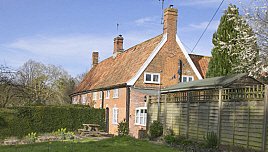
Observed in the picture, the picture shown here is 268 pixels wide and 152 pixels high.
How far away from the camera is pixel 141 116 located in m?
26.2

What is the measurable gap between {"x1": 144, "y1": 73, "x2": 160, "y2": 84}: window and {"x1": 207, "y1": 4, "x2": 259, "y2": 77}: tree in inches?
212

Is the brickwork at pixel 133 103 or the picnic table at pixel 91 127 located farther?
the brickwork at pixel 133 103

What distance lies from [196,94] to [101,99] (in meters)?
19.6

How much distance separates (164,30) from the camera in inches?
1183

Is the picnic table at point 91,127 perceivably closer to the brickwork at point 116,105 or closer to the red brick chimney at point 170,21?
the brickwork at point 116,105

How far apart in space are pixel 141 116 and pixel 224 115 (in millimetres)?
12588

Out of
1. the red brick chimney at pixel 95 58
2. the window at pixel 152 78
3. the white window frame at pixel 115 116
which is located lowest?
the white window frame at pixel 115 116

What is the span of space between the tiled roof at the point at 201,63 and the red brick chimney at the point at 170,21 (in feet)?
16.6

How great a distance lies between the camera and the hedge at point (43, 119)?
80.3 ft

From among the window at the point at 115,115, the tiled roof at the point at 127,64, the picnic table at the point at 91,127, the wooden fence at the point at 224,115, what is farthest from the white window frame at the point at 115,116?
the wooden fence at the point at 224,115

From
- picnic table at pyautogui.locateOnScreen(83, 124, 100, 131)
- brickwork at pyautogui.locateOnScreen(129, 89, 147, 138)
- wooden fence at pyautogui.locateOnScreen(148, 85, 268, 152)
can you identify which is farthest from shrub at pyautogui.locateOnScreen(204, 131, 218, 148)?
picnic table at pyautogui.locateOnScreen(83, 124, 100, 131)

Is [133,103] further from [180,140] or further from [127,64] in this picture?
[180,140]

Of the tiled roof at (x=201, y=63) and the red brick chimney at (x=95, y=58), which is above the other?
the red brick chimney at (x=95, y=58)

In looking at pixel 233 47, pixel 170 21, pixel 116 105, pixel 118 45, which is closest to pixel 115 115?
pixel 116 105
